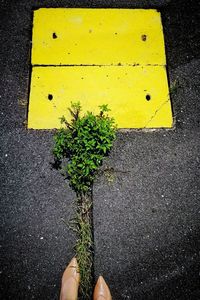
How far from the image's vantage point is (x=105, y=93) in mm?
3408

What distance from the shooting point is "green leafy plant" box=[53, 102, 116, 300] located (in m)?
2.95

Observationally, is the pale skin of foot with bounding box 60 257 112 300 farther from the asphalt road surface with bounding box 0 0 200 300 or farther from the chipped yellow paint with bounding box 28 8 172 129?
the chipped yellow paint with bounding box 28 8 172 129

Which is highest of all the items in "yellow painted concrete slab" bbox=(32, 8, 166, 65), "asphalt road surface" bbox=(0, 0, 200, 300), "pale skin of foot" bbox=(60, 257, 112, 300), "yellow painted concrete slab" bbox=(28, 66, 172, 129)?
"yellow painted concrete slab" bbox=(32, 8, 166, 65)

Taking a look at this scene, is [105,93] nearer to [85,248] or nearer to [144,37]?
[144,37]

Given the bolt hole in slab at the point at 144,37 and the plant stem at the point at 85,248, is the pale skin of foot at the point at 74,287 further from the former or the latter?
the bolt hole in slab at the point at 144,37

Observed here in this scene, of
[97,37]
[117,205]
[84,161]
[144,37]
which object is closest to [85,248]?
[117,205]

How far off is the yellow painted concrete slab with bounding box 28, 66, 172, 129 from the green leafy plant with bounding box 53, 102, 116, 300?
0.64 feet

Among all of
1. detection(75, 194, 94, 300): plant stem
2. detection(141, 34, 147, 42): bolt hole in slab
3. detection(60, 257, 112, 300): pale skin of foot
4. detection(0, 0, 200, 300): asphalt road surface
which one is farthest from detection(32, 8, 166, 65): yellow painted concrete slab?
detection(60, 257, 112, 300): pale skin of foot

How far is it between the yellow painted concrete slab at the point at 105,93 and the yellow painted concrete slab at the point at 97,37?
0.45ft

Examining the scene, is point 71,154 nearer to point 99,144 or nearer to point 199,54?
point 99,144

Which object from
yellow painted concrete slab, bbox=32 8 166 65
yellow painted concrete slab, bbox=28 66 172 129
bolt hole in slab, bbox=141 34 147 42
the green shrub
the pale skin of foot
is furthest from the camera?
bolt hole in slab, bbox=141 34 147 42

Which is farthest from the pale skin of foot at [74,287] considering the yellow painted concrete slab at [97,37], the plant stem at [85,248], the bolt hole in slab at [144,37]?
the bolt hole in slab at [144,37]

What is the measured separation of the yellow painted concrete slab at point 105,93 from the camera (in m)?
3.33

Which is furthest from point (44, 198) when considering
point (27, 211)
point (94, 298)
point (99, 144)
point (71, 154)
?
point (94, 298)
